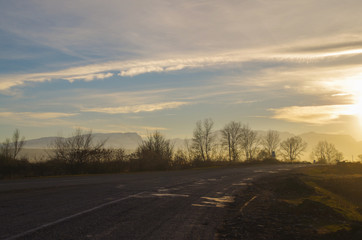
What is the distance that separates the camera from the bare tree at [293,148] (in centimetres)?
11994

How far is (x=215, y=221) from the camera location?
22.4 ft

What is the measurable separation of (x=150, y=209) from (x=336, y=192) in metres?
10.8

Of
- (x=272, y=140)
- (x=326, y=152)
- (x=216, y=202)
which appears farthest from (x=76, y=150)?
(x=326, y=152)

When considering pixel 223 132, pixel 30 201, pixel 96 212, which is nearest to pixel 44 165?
pixel 30 201

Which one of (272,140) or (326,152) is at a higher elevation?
(272,140)

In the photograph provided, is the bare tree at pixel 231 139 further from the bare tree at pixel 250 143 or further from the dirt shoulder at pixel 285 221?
the dirt shoulder at pixel 285 221

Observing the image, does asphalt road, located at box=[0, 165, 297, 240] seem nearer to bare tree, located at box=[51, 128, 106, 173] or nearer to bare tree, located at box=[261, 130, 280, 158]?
bare tree, located at box=[51, 128, 106, 173]

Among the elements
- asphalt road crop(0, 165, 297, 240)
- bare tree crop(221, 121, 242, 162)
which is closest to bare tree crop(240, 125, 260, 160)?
bare tree crop(221, 121, 242, 162)

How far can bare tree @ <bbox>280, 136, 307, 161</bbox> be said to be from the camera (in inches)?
4722

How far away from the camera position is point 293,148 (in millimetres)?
120562

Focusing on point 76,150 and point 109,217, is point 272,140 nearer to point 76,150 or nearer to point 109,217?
point 76,150

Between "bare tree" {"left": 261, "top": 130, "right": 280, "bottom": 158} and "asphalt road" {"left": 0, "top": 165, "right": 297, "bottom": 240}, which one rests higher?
"bare tree" {"left": 261, "top": 130, "right": 280, "bottom": 158}

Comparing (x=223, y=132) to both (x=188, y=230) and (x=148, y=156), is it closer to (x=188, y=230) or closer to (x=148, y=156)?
(x=148, y=156)

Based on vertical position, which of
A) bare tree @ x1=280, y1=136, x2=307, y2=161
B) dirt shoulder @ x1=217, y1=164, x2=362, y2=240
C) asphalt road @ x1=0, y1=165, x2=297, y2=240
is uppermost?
bare tree @ x1=280, y1=136, x2=307, y2=161
